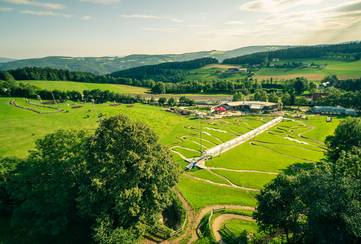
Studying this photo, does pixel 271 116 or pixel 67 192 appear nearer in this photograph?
pixel 67 192

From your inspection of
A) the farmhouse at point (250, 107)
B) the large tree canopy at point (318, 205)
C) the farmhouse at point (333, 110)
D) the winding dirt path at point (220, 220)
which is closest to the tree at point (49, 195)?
the winding dirt path at point (220, 220)

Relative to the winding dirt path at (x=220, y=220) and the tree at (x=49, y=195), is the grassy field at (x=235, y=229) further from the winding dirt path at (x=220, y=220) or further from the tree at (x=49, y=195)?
the tree at (x=49, y=195)

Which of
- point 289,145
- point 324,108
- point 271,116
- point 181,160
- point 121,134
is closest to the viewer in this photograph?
point 121,134

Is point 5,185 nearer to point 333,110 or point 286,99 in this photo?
point 333,110

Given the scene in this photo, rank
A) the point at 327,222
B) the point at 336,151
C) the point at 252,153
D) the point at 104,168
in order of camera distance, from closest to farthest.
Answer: the point at 327,222 < the point at 104,168 < the point at 336,151 < the point at 252,153

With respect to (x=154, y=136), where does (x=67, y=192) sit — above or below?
below

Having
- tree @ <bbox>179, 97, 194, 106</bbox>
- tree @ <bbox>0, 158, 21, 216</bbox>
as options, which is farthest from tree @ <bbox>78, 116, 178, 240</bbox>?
tree @ <bbox>179, 97, 194, 106</bbox>

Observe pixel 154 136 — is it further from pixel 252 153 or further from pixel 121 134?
pixel 252 153

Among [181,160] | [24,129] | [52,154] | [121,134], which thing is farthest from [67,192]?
[24,129]
